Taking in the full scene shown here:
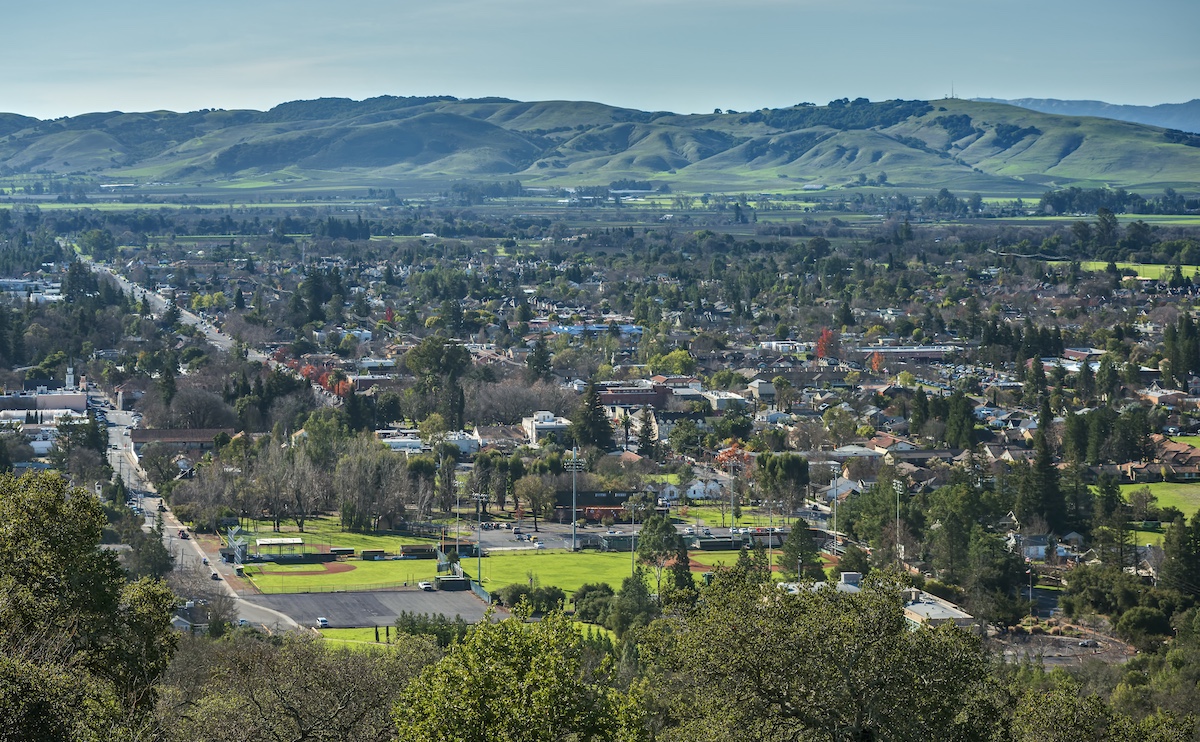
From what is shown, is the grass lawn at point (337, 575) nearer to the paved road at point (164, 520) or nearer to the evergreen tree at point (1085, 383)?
the paved road at point (164, 520)

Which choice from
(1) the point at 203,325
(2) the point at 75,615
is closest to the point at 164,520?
(2) the point at 75,615

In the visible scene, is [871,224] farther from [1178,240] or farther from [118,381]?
[118,381]

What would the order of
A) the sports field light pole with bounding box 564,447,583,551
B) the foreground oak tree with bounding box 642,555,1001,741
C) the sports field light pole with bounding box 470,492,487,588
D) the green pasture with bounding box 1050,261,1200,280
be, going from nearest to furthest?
the foreground oak tree with bounding box 642,555,1001,741 → the sports field light pole with bounding box 470,492,487,588 → the sports field light pole with bounding box 564,447,583,551 → the green pasture with bounding box 1050,261,1200,280

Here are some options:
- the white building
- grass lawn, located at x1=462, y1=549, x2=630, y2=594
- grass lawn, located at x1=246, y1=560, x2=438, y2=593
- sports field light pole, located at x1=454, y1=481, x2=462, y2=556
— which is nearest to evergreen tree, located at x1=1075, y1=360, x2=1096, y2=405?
the white building

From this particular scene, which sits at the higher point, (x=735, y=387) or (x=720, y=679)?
(x=720, y=679)

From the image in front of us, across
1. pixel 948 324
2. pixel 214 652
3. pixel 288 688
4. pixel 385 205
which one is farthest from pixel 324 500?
pixel 385 205

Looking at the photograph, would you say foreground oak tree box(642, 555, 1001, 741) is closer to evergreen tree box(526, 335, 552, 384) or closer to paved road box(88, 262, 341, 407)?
paved road box(88, 262, 341, 407)
